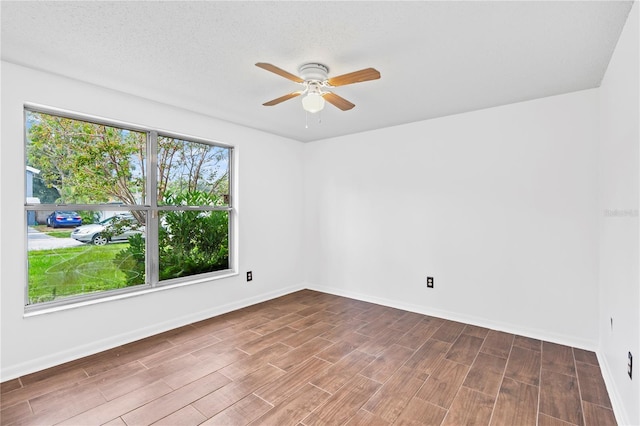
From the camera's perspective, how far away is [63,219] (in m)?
2.68

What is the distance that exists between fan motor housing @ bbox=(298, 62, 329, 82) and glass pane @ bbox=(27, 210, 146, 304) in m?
2.17

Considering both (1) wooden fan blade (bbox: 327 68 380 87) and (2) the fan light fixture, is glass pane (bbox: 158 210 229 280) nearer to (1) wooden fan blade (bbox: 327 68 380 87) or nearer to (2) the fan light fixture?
(2) the fan light fixture

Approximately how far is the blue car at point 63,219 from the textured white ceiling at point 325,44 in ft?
3.75

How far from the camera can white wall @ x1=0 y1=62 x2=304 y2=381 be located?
2.31m

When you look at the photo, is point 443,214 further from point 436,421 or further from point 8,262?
point 8,262

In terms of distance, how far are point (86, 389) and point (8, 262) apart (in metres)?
1.10

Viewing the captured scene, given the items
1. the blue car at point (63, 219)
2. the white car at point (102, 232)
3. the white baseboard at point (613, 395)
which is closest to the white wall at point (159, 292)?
the blue car at point (63, 219)

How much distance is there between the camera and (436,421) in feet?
6.12

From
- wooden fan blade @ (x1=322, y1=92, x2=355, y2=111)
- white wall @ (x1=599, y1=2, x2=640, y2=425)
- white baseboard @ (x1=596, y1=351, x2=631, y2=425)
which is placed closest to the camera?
white wall @ (x1=599, y1=2, x2=640, y2=425)

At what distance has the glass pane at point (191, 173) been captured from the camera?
3.38 meters

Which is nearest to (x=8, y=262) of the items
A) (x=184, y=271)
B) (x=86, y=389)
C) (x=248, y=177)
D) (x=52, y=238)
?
(x=52, y=238)

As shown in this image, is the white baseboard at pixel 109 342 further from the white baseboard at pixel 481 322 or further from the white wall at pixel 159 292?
the white baseboard at pixel 481 322

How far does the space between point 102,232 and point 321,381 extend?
2.37 meters

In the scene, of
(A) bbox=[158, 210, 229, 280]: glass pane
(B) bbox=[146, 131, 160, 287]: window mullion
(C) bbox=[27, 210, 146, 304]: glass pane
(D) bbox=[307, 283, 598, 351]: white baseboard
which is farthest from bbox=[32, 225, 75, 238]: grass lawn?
(D) bbox=[307, 283, 598, 351]: white baseboard
